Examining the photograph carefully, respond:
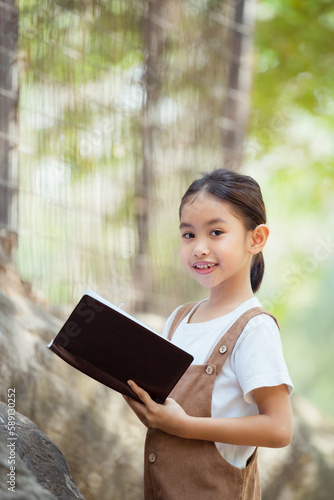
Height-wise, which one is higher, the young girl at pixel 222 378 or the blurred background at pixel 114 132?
the blurred background at pixel 114 132

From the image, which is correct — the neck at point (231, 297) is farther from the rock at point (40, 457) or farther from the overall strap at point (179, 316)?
the rock at point (40, 457)

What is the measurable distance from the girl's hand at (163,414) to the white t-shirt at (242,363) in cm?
8

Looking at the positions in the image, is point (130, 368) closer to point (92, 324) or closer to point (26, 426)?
point (92, 324)

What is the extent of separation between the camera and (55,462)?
1381 millimetres

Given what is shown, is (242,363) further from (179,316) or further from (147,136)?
(147,136)

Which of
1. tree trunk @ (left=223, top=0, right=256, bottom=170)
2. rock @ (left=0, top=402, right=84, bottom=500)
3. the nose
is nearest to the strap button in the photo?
the nose

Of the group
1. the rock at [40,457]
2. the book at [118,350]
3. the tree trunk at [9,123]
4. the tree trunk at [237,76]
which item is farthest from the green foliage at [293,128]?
the book at [118,350]

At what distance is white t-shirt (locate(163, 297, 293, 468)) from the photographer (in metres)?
1.22

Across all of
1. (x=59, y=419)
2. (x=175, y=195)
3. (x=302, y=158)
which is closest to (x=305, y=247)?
(x=302, y=158)

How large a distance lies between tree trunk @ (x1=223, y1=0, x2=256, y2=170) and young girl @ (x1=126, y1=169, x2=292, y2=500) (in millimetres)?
2431

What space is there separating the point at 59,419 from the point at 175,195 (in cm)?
161

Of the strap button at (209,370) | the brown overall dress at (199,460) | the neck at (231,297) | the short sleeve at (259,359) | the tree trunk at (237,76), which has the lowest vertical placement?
the brown overall dress at (199,460)

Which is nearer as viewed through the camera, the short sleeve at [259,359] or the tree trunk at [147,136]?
the short sleeve at [259,359]

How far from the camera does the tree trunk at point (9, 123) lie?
2.63 m
